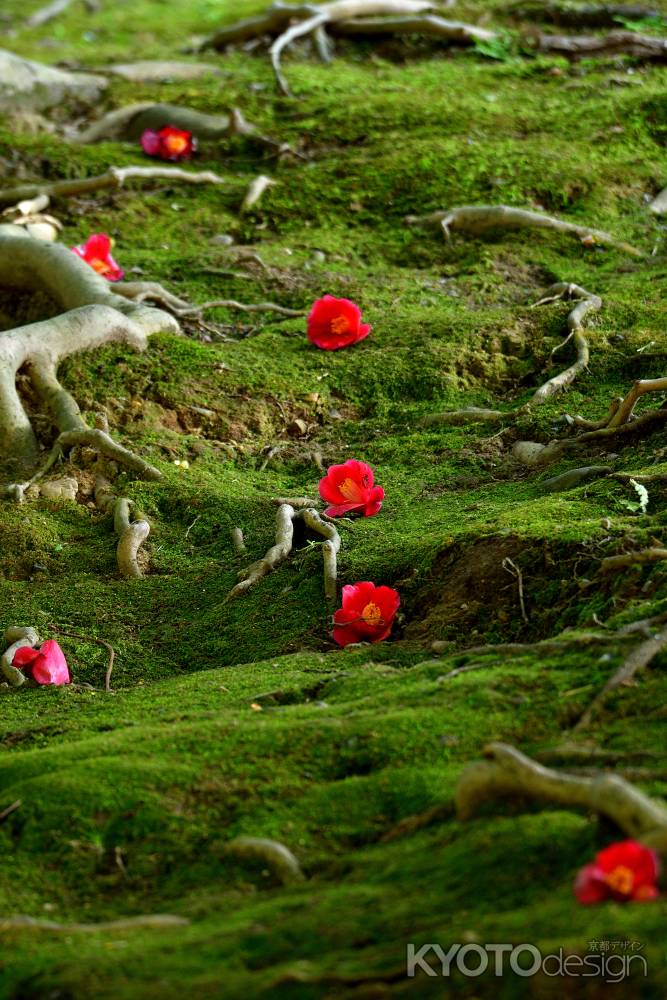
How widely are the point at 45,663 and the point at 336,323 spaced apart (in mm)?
2889

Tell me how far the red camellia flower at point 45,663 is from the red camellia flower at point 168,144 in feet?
19.1

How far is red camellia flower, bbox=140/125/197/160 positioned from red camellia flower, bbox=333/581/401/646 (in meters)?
5.92

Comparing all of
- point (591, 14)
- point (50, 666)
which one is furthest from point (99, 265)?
point (591, 14)

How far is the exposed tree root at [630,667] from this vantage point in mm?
3082

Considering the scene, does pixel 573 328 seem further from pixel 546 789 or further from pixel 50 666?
pixel 546 789

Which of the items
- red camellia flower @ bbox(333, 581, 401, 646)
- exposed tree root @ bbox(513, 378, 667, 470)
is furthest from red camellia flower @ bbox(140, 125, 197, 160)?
red camellia flower @ bbox(333, 581, 401, 646)

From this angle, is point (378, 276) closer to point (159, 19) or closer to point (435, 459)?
point (435, 459)

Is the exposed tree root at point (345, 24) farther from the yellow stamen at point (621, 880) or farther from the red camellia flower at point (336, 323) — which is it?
the yellow stamen at point (621, 880)

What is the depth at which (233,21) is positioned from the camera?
45.9 feet

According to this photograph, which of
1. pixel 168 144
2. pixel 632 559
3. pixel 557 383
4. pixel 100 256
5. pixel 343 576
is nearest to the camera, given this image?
pixel 632 559

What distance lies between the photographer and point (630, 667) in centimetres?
323

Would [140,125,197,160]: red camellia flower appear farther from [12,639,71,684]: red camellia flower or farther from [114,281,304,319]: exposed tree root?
[12,639,71,684]: red camellia flower

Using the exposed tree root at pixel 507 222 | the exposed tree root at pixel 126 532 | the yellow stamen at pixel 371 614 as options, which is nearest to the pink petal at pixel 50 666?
the exposed tree root at pixel 126 532

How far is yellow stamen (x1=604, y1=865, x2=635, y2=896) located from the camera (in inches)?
87.6
